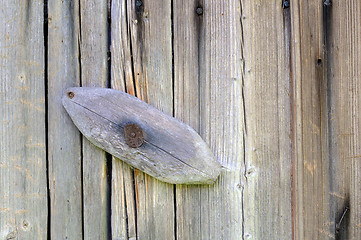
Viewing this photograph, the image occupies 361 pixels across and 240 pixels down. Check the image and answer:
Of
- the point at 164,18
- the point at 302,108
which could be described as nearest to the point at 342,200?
the point at 302,108

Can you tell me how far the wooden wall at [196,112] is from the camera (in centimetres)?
143

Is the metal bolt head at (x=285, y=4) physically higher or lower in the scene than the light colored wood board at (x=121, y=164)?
higher

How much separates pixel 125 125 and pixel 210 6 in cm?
65

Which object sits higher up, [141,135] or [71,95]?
[71,95]

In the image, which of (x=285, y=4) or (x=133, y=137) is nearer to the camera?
(x=133, y=137)

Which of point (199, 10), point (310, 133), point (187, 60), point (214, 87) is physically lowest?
point (310, 133)

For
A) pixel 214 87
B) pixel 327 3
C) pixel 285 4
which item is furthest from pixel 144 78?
pixel 327 3

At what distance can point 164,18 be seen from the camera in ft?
4.78

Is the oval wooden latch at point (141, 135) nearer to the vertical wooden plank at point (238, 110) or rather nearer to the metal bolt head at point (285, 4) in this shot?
the vertical wooden plank at point (238, 110)

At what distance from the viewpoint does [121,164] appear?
1.43 metres

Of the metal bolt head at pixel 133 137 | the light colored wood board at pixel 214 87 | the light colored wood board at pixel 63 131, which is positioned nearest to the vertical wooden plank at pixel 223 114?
the light colored wood board at pixel 214 87

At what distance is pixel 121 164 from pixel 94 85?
0.37 metres

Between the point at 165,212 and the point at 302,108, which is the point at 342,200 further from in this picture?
the point at 165,212

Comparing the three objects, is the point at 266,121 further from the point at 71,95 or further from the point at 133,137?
the point at 71,95
